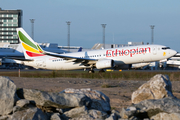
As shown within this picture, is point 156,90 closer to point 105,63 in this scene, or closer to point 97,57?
point 105,63

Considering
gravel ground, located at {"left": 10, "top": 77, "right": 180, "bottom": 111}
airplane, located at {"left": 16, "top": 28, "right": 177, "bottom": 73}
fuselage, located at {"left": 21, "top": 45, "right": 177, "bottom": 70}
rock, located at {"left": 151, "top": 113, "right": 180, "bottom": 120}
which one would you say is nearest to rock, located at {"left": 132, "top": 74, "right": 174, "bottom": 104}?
gravel ground, located at {"left": 10, "top": 77, "right": 180, "bottom": 111}

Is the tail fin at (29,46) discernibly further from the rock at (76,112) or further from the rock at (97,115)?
the rock at (97,115)

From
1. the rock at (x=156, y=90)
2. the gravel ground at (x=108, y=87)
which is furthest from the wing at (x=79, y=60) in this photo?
the rock at (x=156, y=90)

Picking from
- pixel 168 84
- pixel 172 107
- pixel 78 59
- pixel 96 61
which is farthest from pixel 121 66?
pixel 172 107

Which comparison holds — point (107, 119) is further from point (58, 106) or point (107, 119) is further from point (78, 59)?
point (78, 59)

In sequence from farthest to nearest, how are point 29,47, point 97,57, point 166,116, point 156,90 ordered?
1. point 29,47
2. point 97,57
3. point 156,90
4. point 166,116

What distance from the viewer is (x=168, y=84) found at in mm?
9773

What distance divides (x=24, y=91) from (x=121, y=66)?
94.3 feet

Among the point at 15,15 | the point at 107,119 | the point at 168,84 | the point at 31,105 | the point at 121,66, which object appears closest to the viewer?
the point at 107,119

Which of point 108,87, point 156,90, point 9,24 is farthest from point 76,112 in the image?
point 9,24

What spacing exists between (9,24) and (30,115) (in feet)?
536

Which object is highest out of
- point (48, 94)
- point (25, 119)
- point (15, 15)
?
point (15, 15)

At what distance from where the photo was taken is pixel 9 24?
162375 millimetres

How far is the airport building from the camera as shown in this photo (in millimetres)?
161038
